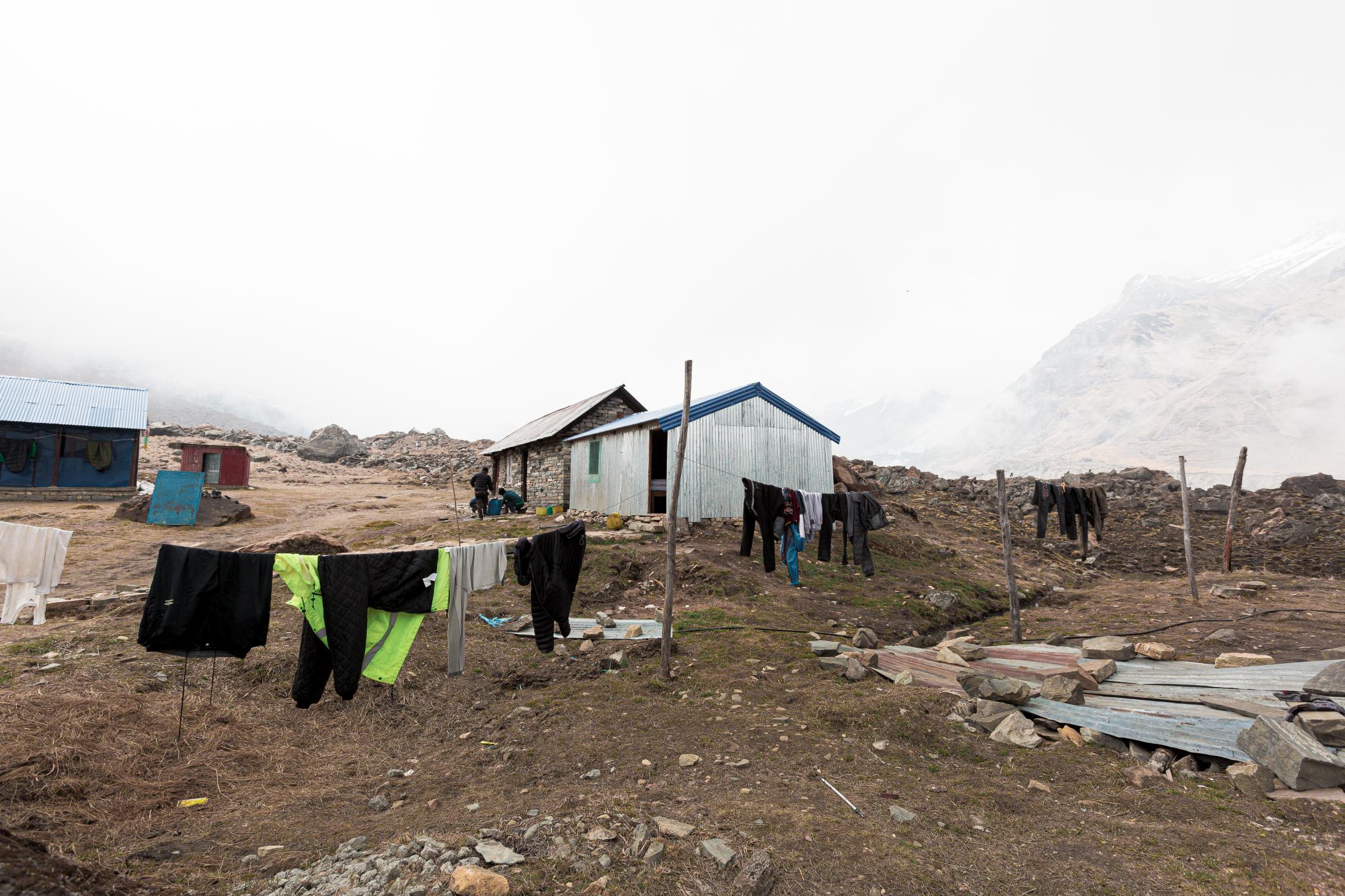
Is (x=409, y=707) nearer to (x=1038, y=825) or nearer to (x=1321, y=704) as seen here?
(x=1038, y=825)

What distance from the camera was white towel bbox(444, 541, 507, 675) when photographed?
22.7ft

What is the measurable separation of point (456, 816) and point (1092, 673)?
7.74 meters

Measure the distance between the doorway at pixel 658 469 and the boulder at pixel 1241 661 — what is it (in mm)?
13414

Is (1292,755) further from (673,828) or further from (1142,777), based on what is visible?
(673,828)

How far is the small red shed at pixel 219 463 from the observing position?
31.2 metres

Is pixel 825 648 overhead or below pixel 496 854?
overhead

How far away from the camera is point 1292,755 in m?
4.79

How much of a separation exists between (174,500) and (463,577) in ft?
62.5

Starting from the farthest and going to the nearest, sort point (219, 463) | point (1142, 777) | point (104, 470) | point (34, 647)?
point (219, 463) → point (104, 470) → point (34, 647) → point (1142, 777)

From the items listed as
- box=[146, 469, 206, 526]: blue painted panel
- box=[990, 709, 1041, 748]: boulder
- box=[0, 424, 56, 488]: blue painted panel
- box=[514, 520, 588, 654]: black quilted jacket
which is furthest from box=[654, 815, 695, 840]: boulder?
box=[0, 424, 56, 488]: blue painted panel

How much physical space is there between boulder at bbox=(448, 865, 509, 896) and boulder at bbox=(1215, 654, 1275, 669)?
9.07m

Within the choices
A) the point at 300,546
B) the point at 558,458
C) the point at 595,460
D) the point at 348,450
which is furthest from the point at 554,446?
the point at 348,450

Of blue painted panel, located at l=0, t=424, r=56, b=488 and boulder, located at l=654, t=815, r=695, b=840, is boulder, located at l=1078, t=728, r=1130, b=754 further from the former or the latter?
blue painted panel, located at l=0, t=424, r=56, b=488

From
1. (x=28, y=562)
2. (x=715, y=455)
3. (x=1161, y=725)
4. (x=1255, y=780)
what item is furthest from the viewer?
(x=715, y=455)
